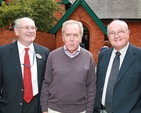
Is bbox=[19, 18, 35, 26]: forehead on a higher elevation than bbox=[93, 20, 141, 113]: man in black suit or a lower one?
higher

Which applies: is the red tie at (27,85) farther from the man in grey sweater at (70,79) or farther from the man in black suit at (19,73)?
the man in grey sweater at (70,79)

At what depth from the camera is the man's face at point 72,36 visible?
11.8 feet

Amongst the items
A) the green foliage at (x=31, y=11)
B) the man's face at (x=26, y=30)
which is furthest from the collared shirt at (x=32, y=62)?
the green foliage at (x=31, y=11)

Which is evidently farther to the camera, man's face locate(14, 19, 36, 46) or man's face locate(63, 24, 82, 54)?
man's face locate(14, 19, 36, 46)

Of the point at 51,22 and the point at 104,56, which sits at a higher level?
the point at 51,22

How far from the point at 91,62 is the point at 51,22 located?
1512 centimetres

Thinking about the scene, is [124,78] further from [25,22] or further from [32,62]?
[25,22]

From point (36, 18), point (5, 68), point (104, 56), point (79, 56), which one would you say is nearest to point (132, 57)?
point (104, 56)

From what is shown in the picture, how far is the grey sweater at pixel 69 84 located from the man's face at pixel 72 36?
0.66ft

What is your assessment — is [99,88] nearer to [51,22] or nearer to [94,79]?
[94,79]

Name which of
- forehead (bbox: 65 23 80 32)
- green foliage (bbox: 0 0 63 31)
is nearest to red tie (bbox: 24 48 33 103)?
forehead (bbox: 65 23 80 32)

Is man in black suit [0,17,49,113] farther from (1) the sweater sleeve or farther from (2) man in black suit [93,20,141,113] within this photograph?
(2) man in black suit [93,20,141,113]

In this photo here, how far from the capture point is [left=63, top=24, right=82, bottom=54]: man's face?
358 cm

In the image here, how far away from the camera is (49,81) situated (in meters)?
3.79
